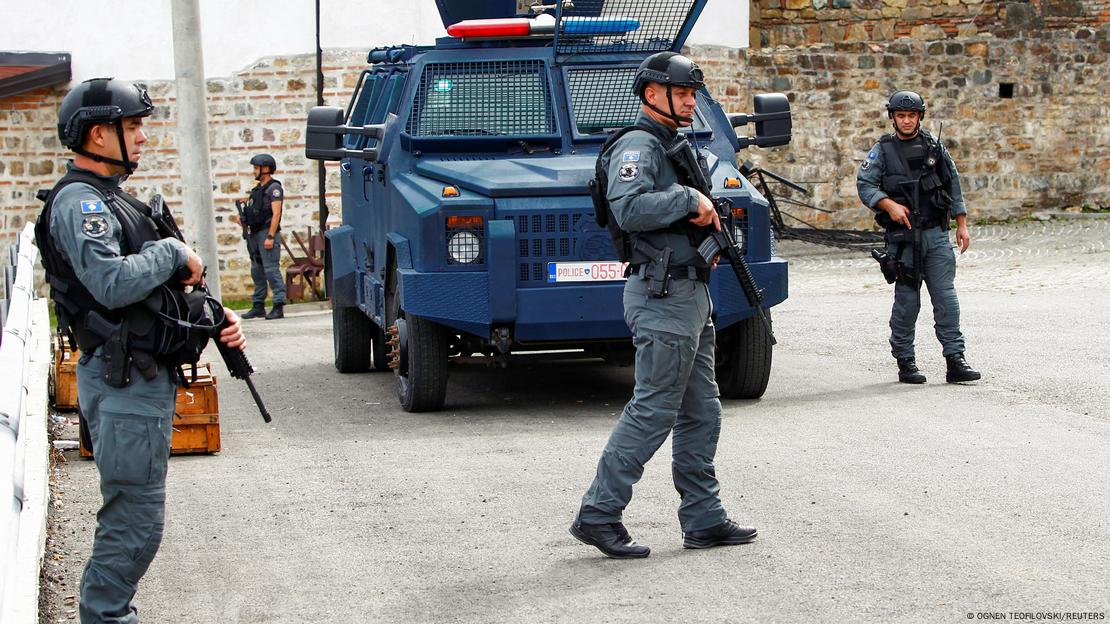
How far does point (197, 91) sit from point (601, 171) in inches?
363

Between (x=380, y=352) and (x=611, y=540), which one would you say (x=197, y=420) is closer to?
(x=611, y=540)

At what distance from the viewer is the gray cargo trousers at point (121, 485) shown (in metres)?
4.71

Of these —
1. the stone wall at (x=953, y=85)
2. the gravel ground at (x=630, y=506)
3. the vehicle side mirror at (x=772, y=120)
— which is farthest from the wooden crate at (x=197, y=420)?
the stone wall at (x=953, y=85)

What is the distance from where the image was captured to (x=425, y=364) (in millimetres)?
9250

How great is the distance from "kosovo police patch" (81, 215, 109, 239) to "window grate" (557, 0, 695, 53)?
5.62 m

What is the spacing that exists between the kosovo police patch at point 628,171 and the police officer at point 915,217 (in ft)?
14.5

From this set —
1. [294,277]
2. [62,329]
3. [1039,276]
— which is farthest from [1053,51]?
[62,329]

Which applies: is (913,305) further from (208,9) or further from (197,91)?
(208,9)

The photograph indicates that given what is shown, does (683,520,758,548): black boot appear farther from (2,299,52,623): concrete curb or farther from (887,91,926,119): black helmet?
(887,91,926,119): black helmet

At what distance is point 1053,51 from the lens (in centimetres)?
2380

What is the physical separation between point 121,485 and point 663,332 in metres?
2.09

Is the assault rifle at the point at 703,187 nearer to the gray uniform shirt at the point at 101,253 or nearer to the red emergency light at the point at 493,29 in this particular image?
the gray uniform shirt at the point at 101,253

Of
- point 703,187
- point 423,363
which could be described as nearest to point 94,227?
point 703,187

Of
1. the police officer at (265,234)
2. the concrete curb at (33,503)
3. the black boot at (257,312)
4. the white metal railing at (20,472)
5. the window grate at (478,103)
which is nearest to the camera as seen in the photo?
the white metal railing at (20,472)
